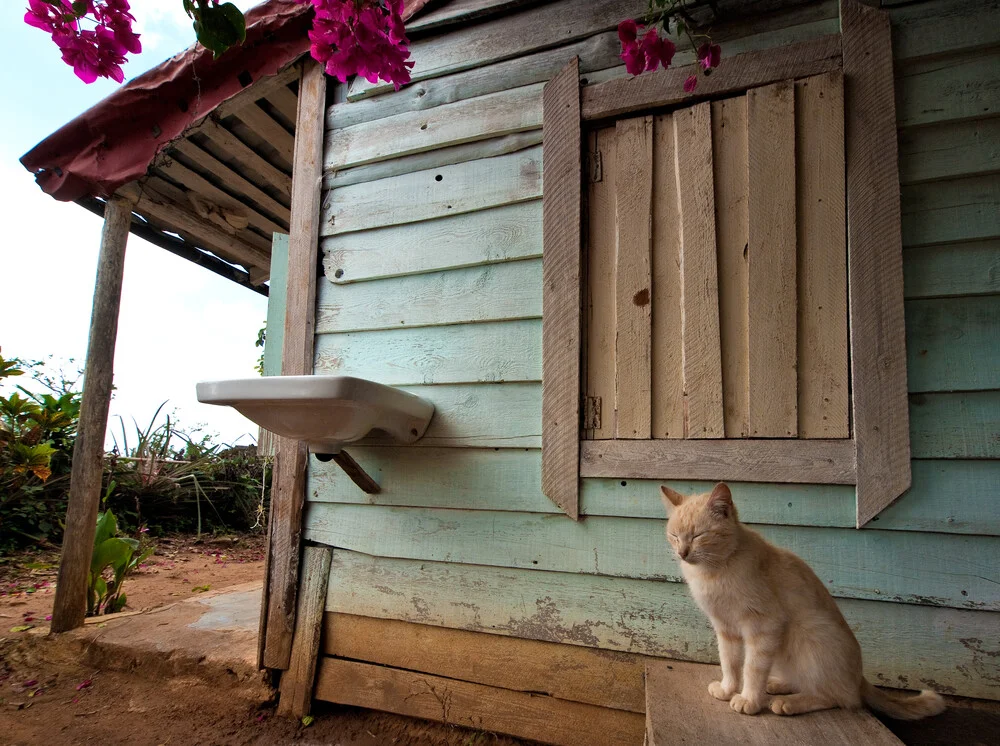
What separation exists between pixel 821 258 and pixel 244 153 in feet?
9.64

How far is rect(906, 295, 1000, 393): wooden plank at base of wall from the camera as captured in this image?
4.67 feet

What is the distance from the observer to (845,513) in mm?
1487

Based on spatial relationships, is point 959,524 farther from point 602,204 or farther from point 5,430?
point 5,430

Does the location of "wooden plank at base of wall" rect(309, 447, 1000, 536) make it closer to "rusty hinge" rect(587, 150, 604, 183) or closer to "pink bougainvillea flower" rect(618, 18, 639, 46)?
"rusty hinge" rect(587, 150, 604, 183)

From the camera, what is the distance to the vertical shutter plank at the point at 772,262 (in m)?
1.56

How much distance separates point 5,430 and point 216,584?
6.71 feet

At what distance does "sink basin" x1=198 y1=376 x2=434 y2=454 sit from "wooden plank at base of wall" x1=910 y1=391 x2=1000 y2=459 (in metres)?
1.52

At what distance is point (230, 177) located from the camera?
325cm

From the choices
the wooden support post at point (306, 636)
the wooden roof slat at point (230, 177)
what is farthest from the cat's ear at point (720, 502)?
the wooden roof slat at point (230, 177)

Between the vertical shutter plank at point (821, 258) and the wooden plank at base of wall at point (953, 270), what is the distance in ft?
0.57

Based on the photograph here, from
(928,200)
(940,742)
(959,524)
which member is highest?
(928,200)

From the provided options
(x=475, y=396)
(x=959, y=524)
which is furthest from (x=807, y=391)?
(x=475, y=396)

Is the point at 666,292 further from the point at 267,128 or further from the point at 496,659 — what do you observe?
the point at 267,128

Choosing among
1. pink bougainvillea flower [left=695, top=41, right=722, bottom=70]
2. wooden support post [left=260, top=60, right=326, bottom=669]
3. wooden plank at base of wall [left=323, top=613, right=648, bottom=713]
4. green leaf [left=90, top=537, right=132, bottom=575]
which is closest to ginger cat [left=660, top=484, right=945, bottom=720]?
wooden plank at base of wall [left=323, top=613, right=648, bottom=713]
